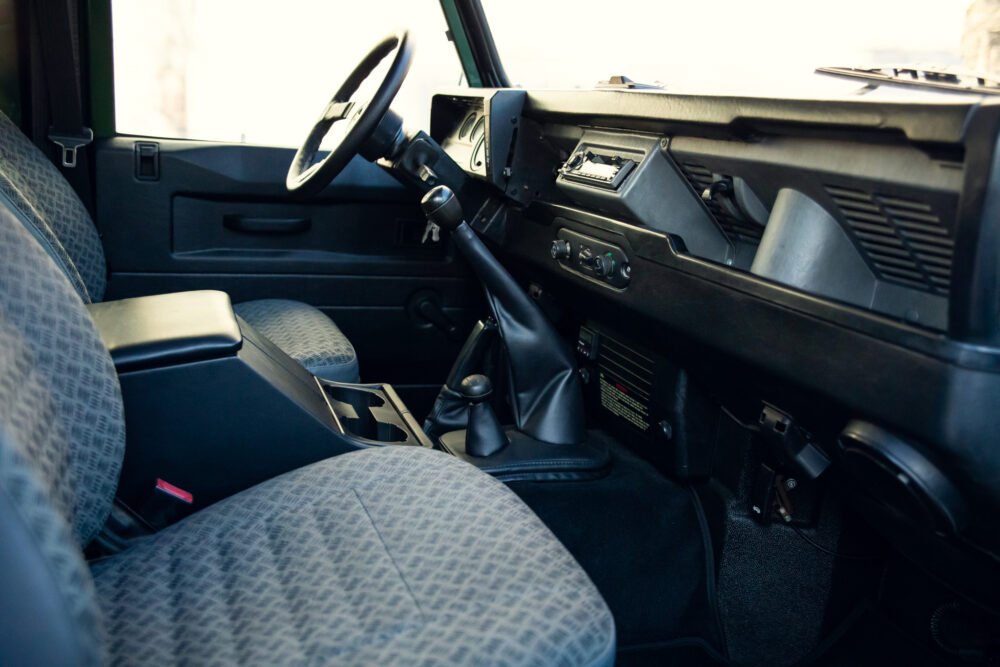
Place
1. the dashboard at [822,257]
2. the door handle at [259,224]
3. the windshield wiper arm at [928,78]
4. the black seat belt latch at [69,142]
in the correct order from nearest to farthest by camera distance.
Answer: the dashboard at [822,257]
the windshield wiper arm at [928,78]
the black seat belt latch at [69,142]
the door handle at [259,224]

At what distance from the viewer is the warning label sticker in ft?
6.20

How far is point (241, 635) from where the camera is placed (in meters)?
0.91

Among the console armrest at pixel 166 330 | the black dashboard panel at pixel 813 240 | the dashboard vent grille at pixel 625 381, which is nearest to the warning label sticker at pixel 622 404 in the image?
the dashboard vent grille at pixel 625 381

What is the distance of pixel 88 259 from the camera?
2.09 meters

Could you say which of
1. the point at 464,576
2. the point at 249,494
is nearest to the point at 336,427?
the point at 249,494

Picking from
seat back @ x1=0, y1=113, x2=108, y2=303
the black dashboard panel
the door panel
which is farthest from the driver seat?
the black dashboard panel

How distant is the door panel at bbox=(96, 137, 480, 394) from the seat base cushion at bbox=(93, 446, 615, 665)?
4.27ft

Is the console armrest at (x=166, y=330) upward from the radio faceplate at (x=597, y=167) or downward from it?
downward

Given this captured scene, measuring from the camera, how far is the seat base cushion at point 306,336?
6.19 feet

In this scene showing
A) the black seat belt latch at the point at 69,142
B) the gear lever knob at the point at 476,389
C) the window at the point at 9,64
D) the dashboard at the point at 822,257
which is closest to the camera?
the dashboard at the point at 822,257

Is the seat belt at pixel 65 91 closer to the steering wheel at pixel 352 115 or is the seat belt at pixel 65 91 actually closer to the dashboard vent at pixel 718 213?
the steering wheel at pixel 352 115

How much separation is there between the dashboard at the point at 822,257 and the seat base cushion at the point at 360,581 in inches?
15.9

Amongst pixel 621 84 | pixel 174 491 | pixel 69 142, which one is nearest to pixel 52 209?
pixel 69 142

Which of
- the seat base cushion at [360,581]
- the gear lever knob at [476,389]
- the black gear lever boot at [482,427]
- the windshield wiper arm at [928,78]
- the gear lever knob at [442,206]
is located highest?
the windshield wiper arm at [928,78]
